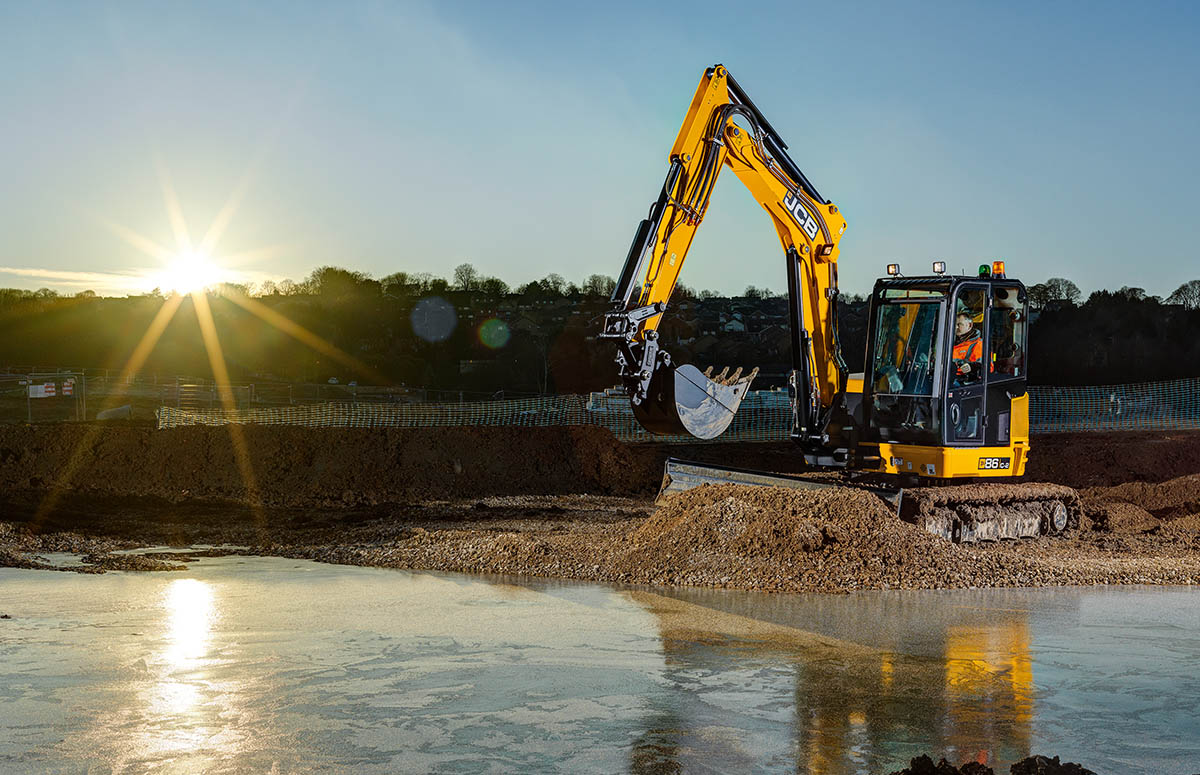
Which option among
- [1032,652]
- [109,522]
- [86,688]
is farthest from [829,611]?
[109,522]

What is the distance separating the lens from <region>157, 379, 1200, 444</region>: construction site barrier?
33.2m

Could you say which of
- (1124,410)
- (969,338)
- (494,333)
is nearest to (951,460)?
(969,338)

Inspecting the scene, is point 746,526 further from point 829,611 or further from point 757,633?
point 757,633

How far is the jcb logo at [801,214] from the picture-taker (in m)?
15.7

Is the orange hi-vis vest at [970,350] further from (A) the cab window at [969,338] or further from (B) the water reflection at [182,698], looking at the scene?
(B) the water reflection at [182,698]

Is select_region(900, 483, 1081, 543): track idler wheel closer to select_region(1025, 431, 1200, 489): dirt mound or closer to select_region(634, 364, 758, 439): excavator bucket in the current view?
select_region(634, 364, 758, 439): excavator bucket

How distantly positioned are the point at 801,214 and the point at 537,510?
270 inches

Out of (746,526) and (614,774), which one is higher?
(746,526)

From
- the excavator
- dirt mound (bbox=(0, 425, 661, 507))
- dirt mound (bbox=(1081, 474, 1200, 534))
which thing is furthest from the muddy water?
dirt mound (bbox=(0, 425, 661, 507))

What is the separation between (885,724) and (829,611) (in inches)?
152

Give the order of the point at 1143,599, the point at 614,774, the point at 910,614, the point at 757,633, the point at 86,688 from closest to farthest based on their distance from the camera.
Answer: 1. the point at 614,774
2. the point at 86,688
3. the point at 757,633
4. the point at 910,614
5. the point at 1143,599

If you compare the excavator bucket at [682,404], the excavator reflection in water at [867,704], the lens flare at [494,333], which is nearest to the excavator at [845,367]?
the excavator bucket at [682,404]

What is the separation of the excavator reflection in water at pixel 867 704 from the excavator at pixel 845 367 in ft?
12.6

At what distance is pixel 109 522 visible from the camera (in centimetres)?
1845
